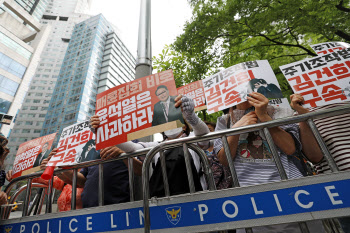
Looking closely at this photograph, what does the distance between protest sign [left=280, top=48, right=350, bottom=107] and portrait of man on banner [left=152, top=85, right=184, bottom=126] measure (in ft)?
4.19

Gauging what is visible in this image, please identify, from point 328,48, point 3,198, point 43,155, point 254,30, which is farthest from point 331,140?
point 254,30

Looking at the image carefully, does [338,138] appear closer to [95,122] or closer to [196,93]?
[95,122]

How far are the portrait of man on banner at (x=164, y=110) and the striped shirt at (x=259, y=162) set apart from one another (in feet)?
1.87

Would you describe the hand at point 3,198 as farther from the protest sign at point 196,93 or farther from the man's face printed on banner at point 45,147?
the protest sign at point 196,93

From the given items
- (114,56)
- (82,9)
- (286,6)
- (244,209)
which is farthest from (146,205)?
(82,9)

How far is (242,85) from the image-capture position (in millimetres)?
1869

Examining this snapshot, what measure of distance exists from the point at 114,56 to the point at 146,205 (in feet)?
263

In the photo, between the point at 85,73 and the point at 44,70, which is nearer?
the point at 85,73

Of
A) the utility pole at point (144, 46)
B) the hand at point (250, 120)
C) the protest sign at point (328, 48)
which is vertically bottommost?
the hand at point (250, 120)

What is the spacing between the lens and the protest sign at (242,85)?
1.82 m

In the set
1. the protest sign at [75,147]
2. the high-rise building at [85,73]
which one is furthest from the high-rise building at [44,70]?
the protest sign at [75,147]

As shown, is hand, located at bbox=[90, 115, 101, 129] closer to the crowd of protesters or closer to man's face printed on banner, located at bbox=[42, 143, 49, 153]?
the crowd of protesters

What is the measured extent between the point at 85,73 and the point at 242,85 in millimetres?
64524

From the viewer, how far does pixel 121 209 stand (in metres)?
1.56
